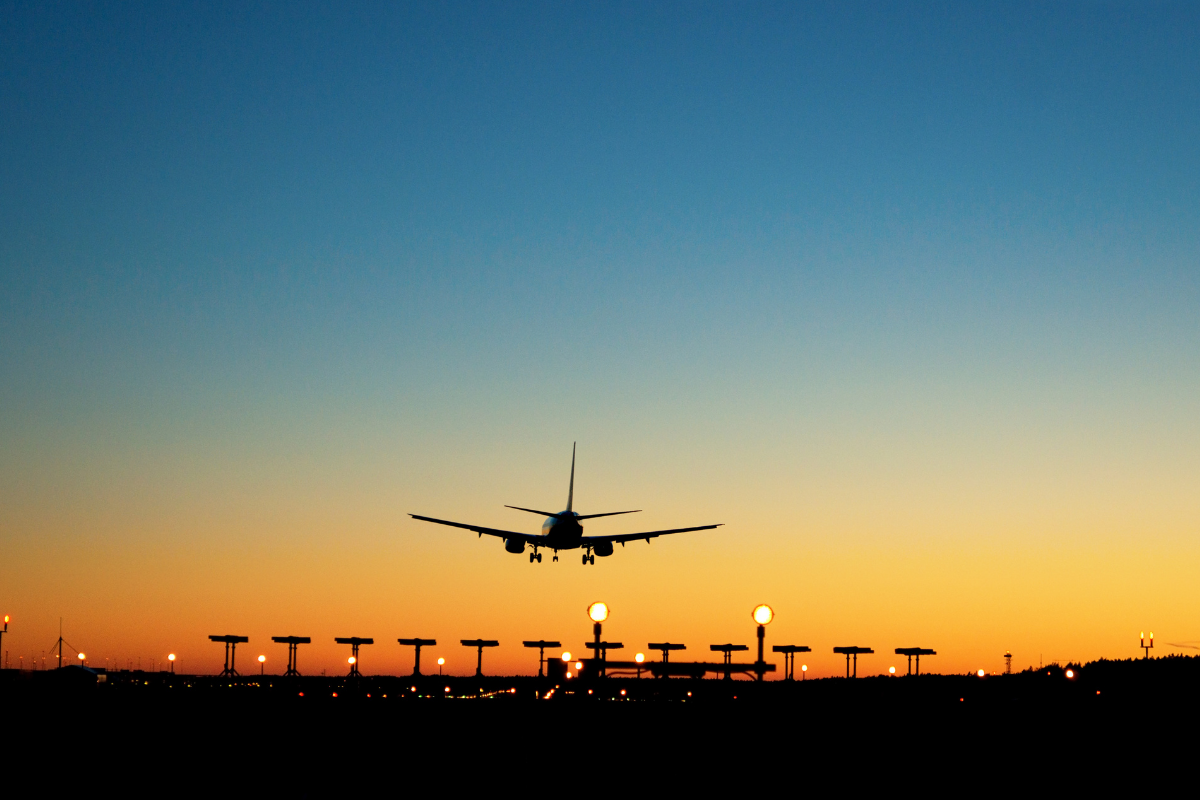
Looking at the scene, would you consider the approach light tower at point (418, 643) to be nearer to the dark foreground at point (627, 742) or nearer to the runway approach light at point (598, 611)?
the dark foreground at point (627, 742)

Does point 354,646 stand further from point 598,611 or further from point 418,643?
point 598,611

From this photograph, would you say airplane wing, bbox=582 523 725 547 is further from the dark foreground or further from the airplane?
the dark foreground

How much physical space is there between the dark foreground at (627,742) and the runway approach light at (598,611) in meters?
4.50

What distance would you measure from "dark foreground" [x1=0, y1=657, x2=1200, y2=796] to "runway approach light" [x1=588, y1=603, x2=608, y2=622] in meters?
4.50

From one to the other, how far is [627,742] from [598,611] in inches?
321

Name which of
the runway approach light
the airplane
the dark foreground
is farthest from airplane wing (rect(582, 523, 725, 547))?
the runway approach light

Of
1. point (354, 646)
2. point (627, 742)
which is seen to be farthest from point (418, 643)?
point (627, 742)

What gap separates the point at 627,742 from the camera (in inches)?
1705

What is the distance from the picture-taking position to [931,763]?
39.1 meters

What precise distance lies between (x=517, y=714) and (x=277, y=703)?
78.7ft

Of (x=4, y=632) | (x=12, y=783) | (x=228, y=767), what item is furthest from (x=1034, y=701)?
(x=4, y=632)

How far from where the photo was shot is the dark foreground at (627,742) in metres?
35.2

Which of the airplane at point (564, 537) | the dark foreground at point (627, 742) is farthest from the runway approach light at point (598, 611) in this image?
the airplane at point (564, 537)

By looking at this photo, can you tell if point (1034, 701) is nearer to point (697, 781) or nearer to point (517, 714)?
point (517, 714)
